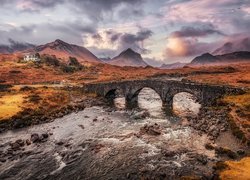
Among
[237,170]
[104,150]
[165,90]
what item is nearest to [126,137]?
[104,150]

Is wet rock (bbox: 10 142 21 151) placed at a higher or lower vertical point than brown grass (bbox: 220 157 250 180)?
lower

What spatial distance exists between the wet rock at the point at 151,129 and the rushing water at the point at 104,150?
21.7 inches

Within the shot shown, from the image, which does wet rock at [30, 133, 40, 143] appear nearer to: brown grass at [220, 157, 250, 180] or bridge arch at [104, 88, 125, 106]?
brown grass at [220, 157, 250, 180]

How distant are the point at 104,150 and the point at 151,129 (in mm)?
11152

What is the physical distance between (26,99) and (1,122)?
1944cm

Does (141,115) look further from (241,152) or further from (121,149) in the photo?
(241,152)

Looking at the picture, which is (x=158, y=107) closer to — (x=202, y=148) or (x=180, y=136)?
(x=180, y=136)

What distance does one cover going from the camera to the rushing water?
32.5m

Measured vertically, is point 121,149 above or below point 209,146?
below

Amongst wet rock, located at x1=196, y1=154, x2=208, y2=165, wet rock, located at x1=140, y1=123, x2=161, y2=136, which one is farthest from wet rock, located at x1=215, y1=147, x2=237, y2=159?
wet rock, located at x1=140, y1=123, x2=161, y2=136

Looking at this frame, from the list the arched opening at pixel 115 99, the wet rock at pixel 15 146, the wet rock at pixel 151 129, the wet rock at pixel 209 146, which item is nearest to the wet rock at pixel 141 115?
the wet rock at pixel 151 129

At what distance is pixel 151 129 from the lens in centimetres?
4756

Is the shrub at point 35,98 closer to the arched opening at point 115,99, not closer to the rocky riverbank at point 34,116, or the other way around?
the rocky riverbank at point 34,116

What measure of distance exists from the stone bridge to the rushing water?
11.0 m
